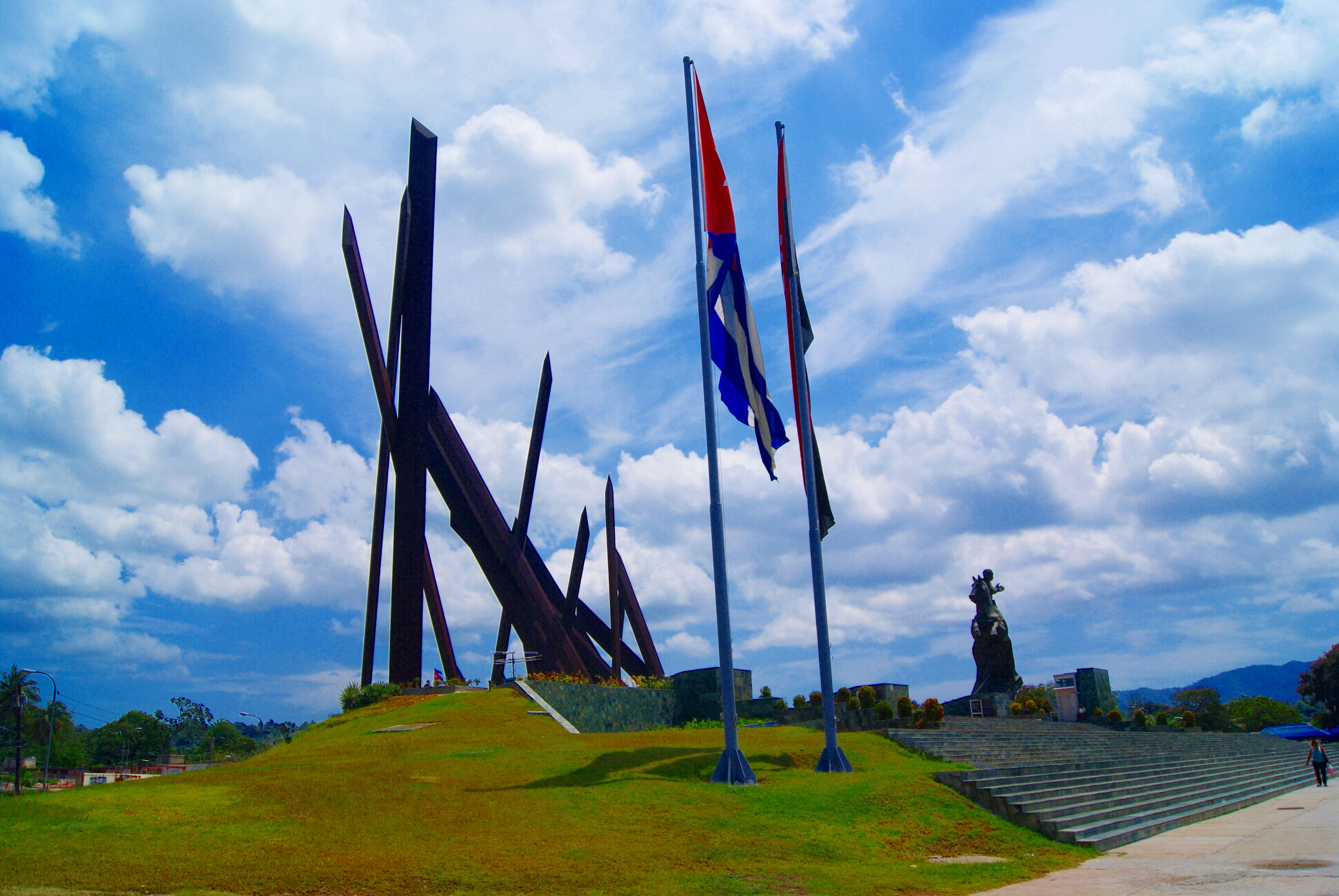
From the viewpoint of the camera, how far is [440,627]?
3278 cm

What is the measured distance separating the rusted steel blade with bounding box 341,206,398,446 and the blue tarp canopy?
38.4m

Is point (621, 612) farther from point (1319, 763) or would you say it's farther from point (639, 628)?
point (1319, 763)

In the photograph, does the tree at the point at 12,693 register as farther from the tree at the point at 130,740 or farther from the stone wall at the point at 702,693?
the stone wall at the point at 702,693

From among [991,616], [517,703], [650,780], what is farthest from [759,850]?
[991,616]

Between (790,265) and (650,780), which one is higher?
(790,265)

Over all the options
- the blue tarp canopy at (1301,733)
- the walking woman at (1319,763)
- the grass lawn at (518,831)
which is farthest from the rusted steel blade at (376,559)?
the blue tarp canopy at (1301,733)

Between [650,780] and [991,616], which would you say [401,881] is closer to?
[650,780]

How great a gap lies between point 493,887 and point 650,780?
476cm

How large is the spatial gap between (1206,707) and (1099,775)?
52.3 meters

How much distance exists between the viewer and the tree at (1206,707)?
39.8m

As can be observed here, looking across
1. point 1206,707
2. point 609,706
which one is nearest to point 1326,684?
point 1206,707

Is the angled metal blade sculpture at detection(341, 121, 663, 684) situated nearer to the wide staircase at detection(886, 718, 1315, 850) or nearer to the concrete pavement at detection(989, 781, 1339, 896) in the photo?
the wide staircase at detection(886, 718, 1315, 850)

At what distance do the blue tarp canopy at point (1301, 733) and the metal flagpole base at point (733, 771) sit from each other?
35157 mm

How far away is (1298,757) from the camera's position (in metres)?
28.4
